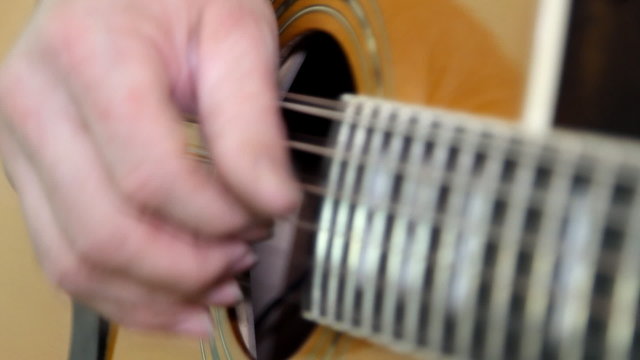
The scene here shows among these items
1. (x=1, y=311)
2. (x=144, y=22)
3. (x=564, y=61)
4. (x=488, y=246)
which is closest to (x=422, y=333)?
(x=488, y=246)

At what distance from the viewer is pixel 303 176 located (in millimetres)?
515

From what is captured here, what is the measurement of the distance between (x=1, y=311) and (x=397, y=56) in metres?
0.64

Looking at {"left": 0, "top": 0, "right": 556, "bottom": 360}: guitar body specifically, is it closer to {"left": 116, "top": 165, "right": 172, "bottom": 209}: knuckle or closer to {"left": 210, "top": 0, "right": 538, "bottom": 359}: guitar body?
{"left": 210, "top": 0, "right": 538, "bottom": 359}: guitar body

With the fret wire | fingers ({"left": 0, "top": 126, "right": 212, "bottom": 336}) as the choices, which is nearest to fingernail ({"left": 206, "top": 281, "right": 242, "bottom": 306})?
fingers ({"left": 0, "top": 126, "right": 212, "bottom": 336})

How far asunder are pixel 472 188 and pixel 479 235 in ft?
0.08

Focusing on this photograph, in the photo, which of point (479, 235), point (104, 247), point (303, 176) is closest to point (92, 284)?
point (104, 247)

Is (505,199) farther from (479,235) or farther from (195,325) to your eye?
(195,325)

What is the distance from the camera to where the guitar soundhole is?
0.52m

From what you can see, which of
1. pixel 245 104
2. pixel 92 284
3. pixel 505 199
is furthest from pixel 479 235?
pixel 92 284

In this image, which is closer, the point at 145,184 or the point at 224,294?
the point at 145,184

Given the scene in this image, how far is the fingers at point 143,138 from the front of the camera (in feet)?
1.32

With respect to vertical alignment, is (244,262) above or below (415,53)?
below

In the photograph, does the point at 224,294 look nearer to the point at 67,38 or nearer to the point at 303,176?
the point at 303,176

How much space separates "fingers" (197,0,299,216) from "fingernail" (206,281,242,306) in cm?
12
